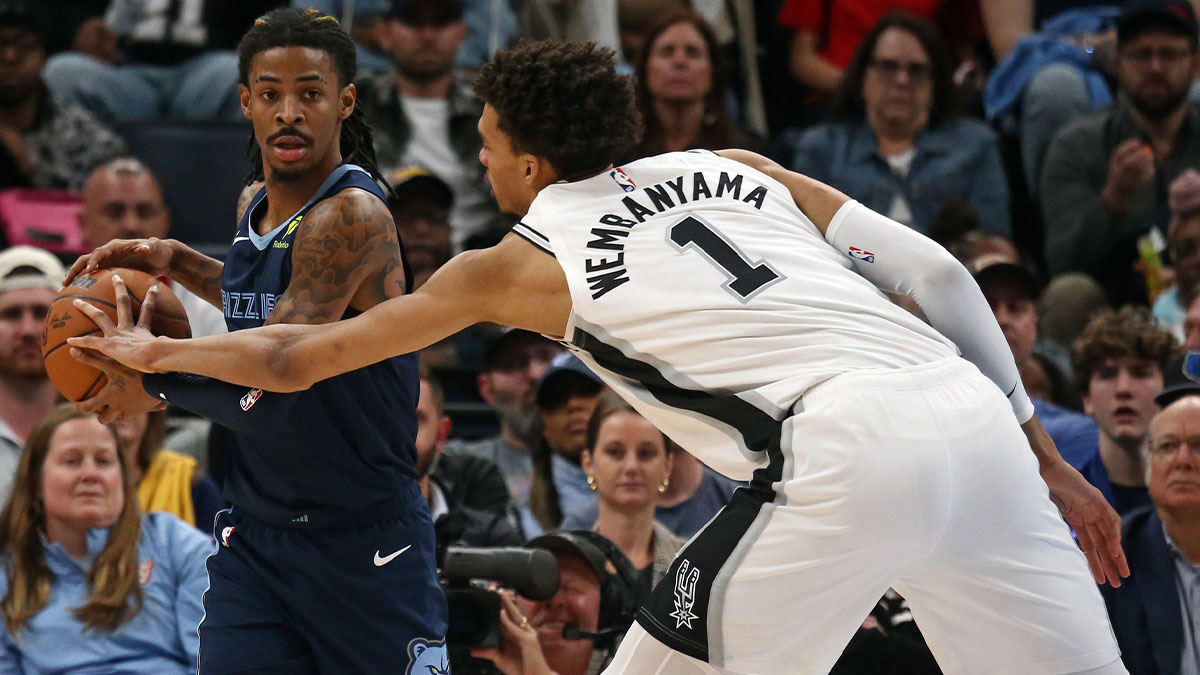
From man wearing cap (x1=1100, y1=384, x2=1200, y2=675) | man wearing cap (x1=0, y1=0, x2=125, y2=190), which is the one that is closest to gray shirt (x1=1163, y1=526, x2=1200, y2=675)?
man wearing cap (x1=1100, y1=384, x2=1200, y2=675)

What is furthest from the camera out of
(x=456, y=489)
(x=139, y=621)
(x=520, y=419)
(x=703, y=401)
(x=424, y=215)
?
(x=424, y=215)

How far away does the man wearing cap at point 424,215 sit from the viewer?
7465 millimetres

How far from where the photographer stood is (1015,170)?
9.03 meters

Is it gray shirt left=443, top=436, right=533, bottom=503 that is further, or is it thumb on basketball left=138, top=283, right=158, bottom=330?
gray shirt left=443, top=436, right=533, bottom=503

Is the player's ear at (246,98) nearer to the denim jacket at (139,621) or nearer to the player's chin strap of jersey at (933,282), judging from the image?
the player's chin strap of jersey at (933,282)

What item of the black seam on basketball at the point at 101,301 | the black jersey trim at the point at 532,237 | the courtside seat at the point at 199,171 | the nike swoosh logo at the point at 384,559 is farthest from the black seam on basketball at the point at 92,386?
the courtside seat at the point at 199,171

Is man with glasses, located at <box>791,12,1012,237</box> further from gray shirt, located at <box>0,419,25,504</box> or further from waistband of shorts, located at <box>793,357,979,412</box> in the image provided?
waistband of shorts, located at <box>793,357,979,412</box>

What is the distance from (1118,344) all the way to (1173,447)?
115cm

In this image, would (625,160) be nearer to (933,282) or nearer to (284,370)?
(933,282)

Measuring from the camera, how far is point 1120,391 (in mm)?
6027

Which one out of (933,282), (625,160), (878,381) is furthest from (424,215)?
(878,381)

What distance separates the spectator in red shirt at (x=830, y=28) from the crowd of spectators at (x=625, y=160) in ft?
0.06

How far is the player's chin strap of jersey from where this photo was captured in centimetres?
346

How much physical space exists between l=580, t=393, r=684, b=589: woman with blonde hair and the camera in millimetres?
817
